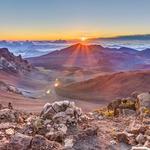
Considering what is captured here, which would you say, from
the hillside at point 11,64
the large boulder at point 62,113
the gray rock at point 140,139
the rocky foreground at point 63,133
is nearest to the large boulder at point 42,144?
the rocky foreground at point 63,133

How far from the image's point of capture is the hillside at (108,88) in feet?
237

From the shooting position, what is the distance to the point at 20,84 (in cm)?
9675

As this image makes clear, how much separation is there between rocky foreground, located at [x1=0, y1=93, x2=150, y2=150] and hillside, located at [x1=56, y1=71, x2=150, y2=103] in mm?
57034

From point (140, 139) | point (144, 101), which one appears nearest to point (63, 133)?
point (140, 139)

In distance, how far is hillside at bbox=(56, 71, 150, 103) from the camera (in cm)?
7238

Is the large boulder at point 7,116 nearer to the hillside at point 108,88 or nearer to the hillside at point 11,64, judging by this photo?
the hillside at point 108,88

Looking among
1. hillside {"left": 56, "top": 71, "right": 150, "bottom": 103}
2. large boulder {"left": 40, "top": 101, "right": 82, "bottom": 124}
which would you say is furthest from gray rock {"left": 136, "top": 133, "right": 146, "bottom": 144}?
hillside {"left": 56, "top": 71, "right": 150, "bottom": 103}

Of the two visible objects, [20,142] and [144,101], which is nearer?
[20,142]

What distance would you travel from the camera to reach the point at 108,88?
80.0 m

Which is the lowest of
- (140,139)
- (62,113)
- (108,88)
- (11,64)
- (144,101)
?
(108,88)

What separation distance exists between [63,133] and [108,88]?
72161mm

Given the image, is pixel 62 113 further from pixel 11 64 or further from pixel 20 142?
pixel 11 64

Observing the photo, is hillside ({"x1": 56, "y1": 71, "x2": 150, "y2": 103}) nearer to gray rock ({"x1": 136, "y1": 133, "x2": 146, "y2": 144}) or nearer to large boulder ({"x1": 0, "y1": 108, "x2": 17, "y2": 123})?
large boulder ({"x1": 0, "y1": 108, "x2": 17, "y2": 123})

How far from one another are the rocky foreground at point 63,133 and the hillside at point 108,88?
57.0 m
